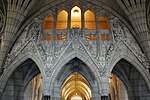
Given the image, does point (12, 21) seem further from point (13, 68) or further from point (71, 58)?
point (71, 58)

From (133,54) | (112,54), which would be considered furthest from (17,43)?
(133,54)

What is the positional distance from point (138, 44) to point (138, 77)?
4.02 metres

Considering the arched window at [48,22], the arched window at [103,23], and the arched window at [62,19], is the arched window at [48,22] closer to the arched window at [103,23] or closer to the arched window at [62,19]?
the arched window at [62,19]

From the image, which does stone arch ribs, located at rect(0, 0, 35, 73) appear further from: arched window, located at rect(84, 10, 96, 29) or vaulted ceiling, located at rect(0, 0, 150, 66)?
arched window, located at rect(84, 10, 96, 29)

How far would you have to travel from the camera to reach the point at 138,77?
1869 centimetres

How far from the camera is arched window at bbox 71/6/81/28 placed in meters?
18.9

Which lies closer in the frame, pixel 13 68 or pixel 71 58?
pixel 13 68

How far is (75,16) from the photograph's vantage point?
19.5 m

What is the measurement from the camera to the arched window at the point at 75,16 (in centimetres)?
1889

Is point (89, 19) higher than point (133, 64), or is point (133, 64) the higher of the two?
point (89, 19)

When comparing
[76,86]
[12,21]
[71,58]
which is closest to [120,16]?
[71,58]

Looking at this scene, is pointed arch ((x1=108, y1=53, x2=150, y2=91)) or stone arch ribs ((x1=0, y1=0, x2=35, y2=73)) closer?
pointed arch ((x1=108, y1=53, x2=150, y2=91))

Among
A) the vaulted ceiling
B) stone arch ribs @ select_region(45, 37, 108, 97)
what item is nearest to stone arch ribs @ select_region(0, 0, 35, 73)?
the vaulted ceiling

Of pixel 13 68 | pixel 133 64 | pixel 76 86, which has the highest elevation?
pixel 133 64
